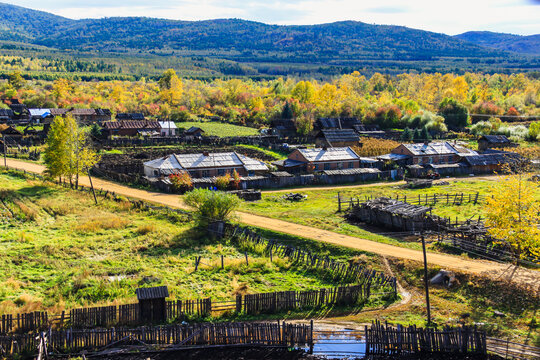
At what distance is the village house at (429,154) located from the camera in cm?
7700

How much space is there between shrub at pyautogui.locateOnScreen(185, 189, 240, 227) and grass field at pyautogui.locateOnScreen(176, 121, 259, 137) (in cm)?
6298

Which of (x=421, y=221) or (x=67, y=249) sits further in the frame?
(x=421, y=221)

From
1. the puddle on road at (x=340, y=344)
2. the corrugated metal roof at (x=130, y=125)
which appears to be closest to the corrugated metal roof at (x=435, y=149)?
the corrugated metal roof at (x=130, y=125)

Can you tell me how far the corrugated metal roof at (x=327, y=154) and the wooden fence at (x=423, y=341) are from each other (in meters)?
47.5

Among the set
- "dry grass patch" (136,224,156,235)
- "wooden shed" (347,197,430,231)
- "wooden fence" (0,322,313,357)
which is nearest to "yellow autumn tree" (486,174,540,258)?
"wooden shed" (347,197,430,231)

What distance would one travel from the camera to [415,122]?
4911 inches

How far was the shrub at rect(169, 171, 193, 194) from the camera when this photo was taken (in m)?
57.9

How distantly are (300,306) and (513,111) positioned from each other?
132 m

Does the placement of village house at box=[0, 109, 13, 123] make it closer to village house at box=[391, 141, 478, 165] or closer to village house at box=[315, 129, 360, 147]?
village house at box=[315, 129, 360, 147]

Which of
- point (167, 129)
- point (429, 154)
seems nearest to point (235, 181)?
point (429, 154)

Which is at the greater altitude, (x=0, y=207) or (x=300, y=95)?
(x=300, y=95)

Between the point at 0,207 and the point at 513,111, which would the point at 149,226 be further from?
the point at 513,111

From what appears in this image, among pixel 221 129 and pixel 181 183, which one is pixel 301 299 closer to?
pixel 181 183

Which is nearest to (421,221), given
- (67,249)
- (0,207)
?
(67,249)
